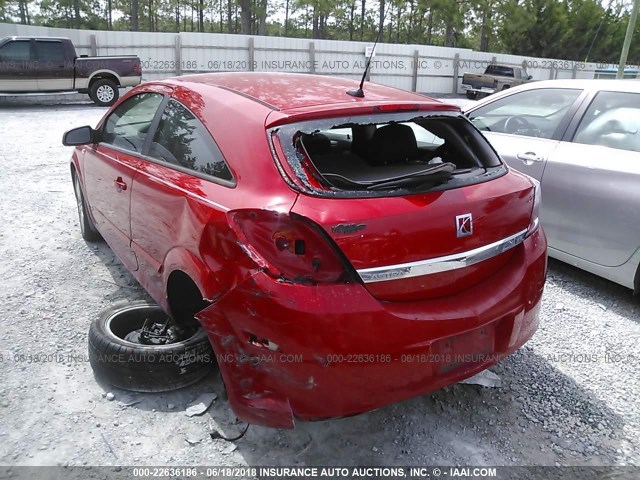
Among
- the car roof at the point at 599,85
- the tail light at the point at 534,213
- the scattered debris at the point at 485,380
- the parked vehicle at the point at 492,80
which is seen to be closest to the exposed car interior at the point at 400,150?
the tail light at the point at 534,213

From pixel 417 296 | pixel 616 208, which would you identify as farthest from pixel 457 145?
pixel 616 208

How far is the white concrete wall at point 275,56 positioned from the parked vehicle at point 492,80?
2.74 m

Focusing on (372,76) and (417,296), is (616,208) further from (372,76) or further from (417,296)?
(372,76)

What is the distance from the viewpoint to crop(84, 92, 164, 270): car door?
3.43 m

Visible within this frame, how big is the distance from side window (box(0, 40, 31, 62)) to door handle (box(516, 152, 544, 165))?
13.8 m

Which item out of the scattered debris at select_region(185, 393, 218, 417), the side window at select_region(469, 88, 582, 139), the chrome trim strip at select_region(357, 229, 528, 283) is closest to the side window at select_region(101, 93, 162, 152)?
the scattered debris at select_region(185, 393, 218, 417)

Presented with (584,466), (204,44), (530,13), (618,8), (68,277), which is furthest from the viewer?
(618,8)

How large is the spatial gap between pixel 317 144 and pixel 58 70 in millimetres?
13936

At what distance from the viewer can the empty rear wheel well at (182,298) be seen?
9.08 feet

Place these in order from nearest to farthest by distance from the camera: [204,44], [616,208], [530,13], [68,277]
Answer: [616,208] → [68,277] → [204,44] → [530,13]

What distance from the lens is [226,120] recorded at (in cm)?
261

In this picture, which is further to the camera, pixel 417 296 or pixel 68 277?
pixel 68 277

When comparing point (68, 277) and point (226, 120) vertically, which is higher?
point (226, 120)

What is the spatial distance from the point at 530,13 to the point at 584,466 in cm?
4589
